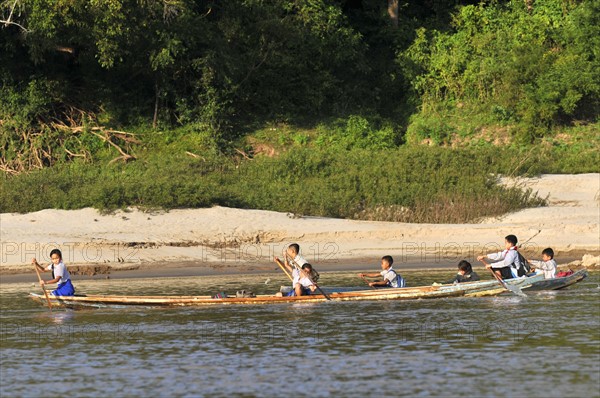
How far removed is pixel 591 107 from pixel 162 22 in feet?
40.3

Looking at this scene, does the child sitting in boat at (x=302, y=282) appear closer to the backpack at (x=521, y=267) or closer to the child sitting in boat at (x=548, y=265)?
the backpack at (x=521, y=267)

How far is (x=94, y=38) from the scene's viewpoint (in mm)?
27719

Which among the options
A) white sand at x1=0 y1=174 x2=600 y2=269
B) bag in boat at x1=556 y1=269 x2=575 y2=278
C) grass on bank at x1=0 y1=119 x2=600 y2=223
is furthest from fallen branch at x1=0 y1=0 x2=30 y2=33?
bag in boat at x1=556 y1=269 x2=575 y2=278

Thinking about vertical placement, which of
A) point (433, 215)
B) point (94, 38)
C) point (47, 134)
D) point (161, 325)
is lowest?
point (161, 325)

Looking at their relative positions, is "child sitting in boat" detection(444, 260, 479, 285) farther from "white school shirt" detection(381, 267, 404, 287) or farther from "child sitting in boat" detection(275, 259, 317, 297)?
"child sitting in boat" detection(275, 259, 317, 297)

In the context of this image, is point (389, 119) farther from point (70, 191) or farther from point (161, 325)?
point (161, 325)

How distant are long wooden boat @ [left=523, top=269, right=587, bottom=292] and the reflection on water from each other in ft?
0.49

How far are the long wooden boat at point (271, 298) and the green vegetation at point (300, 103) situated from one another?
570 centimetres

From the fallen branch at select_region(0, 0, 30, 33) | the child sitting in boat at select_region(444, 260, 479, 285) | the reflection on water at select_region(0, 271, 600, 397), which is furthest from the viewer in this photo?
the fallen branch at select_region(0, 0, 30, 33)

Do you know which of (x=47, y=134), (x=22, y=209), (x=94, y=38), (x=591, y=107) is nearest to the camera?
(x=22, y=209)

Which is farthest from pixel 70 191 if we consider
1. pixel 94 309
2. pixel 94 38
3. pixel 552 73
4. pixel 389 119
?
pixel 552 73

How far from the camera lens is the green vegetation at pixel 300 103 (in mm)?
25531

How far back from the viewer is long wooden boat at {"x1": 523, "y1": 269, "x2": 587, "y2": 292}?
63.2ft

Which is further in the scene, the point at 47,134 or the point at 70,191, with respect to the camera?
the point at 47,134
